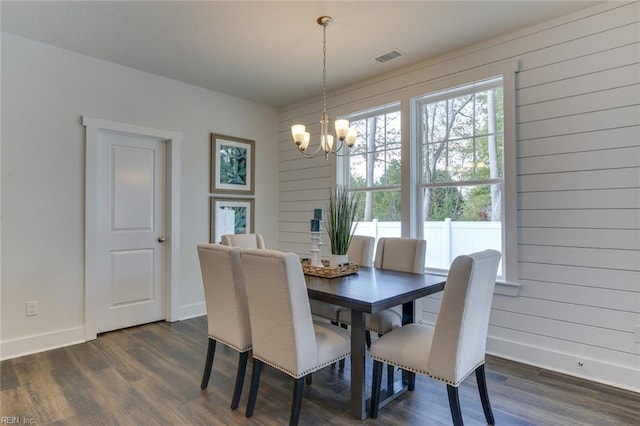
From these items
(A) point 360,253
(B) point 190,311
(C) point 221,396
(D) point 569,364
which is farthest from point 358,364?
(B) point 190,311

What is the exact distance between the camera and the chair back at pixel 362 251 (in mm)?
3105

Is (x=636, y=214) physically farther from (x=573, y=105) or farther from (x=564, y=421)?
(x=564, y=421)

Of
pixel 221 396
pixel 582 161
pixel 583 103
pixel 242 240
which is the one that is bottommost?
pixel 221 396

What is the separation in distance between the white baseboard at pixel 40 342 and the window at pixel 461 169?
351cm

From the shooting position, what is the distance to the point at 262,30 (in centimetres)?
287

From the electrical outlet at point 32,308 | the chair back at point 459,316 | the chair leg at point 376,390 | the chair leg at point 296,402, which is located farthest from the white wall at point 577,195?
the electrical outlet at point 32,308

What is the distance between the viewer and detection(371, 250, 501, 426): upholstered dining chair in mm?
1682

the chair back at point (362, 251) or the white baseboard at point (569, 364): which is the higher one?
the chair back at point (362, 251)

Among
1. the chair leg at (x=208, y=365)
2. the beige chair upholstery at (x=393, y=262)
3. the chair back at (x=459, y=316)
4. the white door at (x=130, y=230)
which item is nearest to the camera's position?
the chair back at (x=459, y=316)

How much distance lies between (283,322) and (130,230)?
2.65 metres

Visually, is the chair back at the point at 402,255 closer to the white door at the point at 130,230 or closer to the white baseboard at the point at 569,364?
the white baseboard at the point at 569,364

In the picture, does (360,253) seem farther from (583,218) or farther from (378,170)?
(583,218)

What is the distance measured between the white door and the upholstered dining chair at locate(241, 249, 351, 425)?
2314 millimetres

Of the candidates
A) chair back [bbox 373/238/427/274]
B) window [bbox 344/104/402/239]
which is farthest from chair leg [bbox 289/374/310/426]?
window [bbox 344/104/402/239]
